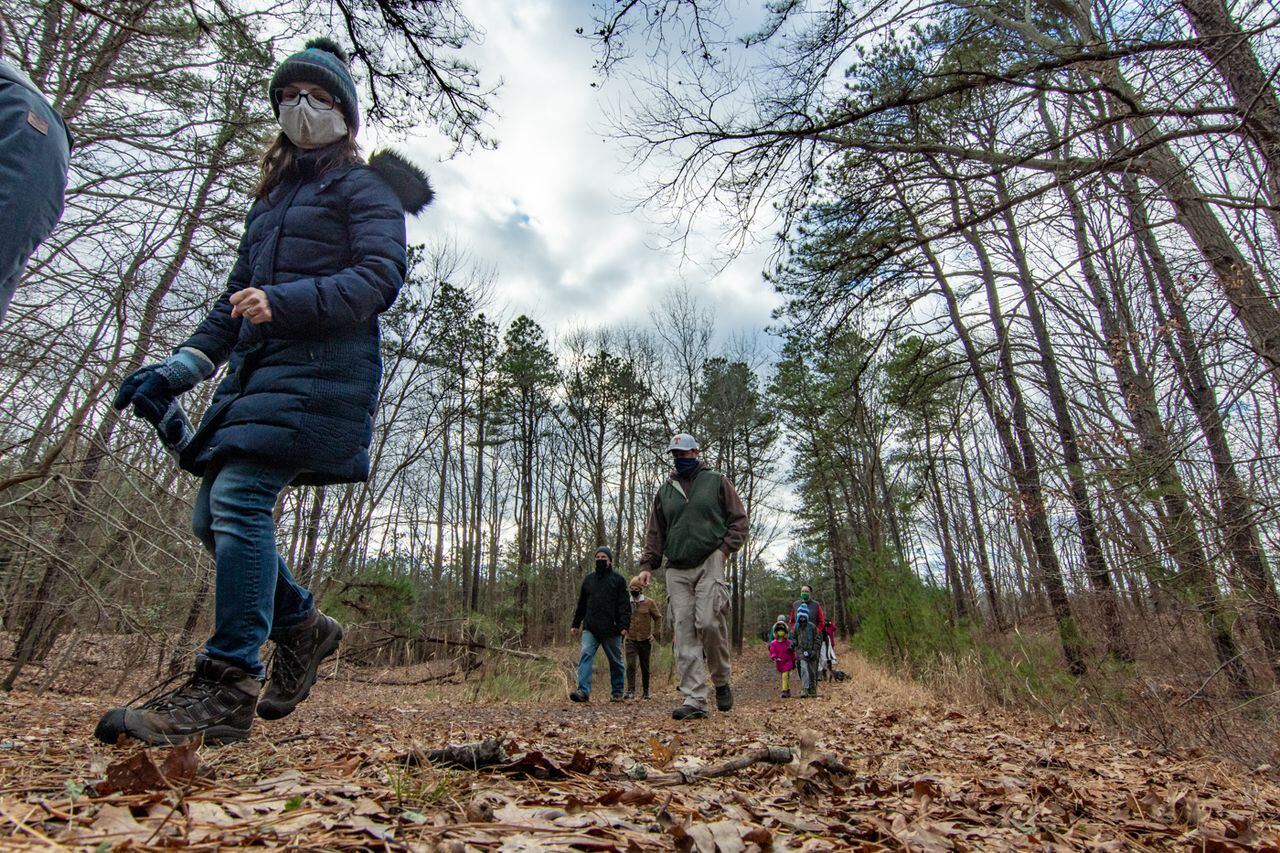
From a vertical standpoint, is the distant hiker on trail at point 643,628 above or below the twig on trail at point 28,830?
above

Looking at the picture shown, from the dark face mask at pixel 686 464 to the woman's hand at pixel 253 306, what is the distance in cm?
393

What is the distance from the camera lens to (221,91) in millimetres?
5133

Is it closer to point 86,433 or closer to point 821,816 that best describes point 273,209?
point 821,816

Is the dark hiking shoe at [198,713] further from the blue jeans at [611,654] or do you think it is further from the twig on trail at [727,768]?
the blue jeans at [611,654]

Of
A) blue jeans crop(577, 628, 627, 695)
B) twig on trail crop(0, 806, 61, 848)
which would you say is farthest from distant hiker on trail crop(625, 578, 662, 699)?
twig on trail crop(0, 806, 61, 848)

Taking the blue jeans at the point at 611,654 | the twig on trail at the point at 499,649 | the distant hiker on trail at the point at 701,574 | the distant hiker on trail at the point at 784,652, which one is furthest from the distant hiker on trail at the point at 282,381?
the distant hiker on trail at the point at 784,652

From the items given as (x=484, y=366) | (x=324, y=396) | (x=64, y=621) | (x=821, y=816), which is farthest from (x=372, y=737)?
(x=484, y=366)

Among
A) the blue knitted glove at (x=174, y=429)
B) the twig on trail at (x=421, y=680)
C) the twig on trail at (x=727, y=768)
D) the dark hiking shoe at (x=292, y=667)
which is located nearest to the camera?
the twig on trail at (x=727, y=768)

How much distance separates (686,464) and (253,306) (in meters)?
4.01

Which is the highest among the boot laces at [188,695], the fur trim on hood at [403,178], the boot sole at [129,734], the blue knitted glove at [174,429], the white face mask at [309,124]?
the white face mask at [309,124]

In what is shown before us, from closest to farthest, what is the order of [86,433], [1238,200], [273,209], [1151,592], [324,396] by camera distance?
1. [324,396]
2. [273,209]
3. [1238,200]
4. [86,433]
5. [1151,592]

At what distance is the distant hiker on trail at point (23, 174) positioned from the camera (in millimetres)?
1696

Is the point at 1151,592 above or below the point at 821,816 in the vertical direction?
above

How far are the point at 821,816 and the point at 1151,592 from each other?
16.5 feet
